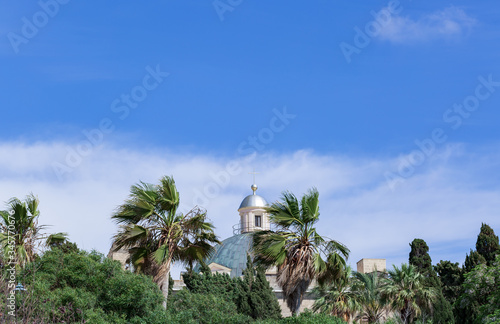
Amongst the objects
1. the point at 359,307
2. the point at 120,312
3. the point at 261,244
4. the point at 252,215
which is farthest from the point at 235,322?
the point at 252,215

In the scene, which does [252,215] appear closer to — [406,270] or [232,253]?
[232,253]

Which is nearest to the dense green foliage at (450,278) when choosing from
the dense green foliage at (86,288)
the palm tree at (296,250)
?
the palm tree at (296,250)

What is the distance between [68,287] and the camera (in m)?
17.5

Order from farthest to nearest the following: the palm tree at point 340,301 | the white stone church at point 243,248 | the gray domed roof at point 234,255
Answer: the gray domed roof at point 234,255 < the white stone church at point 243,248 < the palm tree at point 340,301

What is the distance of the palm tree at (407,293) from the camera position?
95.8ft

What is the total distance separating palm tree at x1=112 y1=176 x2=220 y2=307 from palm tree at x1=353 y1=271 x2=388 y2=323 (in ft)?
40.6

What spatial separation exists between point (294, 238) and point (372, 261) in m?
26.2

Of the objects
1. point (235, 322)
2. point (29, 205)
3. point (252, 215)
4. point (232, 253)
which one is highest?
point (252, 215)

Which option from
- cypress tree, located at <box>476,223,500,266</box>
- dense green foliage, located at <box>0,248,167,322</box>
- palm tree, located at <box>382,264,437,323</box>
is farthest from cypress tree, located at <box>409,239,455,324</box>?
dense green foliage, located at <box>0,248,167,322</box>

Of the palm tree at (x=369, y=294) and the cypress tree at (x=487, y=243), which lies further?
the cypress tree at (x=487, y=243)

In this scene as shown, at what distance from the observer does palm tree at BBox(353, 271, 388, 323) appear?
96.8 ft

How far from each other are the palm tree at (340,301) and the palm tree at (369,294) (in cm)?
31

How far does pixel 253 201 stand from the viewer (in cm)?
6362

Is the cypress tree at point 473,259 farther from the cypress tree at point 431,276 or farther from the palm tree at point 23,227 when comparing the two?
the palm tree at point 23,227
